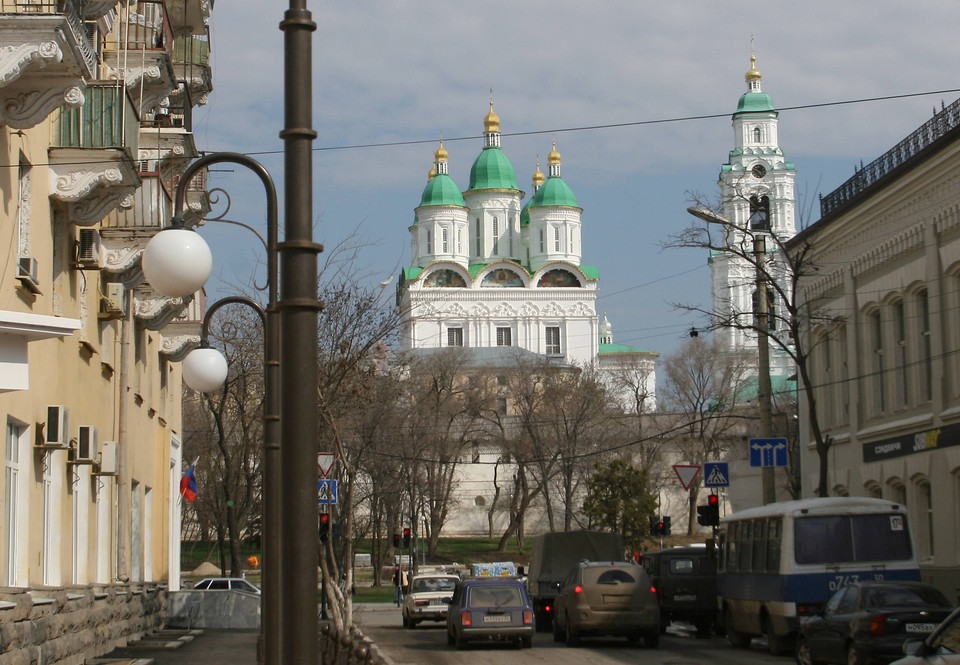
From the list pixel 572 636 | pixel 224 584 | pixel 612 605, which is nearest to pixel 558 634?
pixel 572 636

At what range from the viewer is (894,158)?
33375mm

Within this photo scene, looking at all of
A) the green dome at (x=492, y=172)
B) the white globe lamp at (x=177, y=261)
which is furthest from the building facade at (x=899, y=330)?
the green dome at (x=492, y=172)

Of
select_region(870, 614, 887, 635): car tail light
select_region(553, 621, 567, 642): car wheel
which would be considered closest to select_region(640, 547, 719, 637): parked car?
select_region(553, 621, 567, 642): car wheel

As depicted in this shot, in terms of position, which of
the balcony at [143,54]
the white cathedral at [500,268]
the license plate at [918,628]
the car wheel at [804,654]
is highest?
the white cathedral at [500,268]

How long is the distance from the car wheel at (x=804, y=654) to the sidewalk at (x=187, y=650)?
8.01 m

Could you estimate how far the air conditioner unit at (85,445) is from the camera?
20.2m

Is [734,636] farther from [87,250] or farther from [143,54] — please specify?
[143,54]

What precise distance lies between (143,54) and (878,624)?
13.8 meters

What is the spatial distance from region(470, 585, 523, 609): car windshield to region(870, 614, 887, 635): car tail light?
10.1 m

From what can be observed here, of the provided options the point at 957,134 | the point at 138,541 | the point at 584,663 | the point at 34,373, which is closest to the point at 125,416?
the point at 138,541

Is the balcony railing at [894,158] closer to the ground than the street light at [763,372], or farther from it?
farther from it

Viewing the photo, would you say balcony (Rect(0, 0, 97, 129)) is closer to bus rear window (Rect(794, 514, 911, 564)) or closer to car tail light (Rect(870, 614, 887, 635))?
car tail light (Rect(870, 614, 887, 635))

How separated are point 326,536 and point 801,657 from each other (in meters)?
9.32

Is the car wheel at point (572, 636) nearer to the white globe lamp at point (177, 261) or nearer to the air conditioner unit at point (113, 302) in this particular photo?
the air conditioner unit at point (113, 302)
